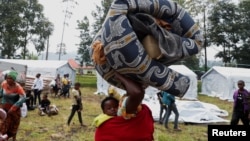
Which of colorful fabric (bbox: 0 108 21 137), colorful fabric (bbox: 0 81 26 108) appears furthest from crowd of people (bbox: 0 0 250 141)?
colorful fabric (bbox: 0 108 21 137)

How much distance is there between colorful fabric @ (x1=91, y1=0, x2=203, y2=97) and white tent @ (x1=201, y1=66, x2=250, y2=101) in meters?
17.6

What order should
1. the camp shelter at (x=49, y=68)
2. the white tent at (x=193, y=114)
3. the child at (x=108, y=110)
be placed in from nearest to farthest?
the child at (x=108, y=110)
the white tent at (x=193, y=114)
the camp shelter at (x=49, y=68)

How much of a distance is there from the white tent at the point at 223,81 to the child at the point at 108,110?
17.5 meters

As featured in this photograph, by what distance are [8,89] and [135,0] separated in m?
4.45

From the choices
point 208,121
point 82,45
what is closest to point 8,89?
point 208,121

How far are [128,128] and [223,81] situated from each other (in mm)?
18814

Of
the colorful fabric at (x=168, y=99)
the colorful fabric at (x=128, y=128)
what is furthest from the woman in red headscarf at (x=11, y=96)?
the colorful fabric at (x=168, y=99)

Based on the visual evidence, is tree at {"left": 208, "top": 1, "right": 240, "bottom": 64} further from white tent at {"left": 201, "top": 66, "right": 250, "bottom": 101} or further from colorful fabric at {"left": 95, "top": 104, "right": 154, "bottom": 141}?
colorful fabric at {"left": 95, "top": 104, "right": 154, "bottom": 141}

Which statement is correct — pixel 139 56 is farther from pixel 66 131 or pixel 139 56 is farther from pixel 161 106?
pixel 161 106

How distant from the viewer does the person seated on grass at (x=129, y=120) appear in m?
1.88

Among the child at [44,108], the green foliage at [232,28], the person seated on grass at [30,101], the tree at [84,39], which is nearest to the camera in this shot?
the child at [44,108]

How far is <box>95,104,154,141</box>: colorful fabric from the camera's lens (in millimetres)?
2006

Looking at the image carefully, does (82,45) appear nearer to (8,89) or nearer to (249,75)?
(249,75)

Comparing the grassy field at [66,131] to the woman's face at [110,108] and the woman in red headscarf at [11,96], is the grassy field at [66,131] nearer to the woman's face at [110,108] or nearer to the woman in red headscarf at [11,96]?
the woman in red headscarf at [11,96]
